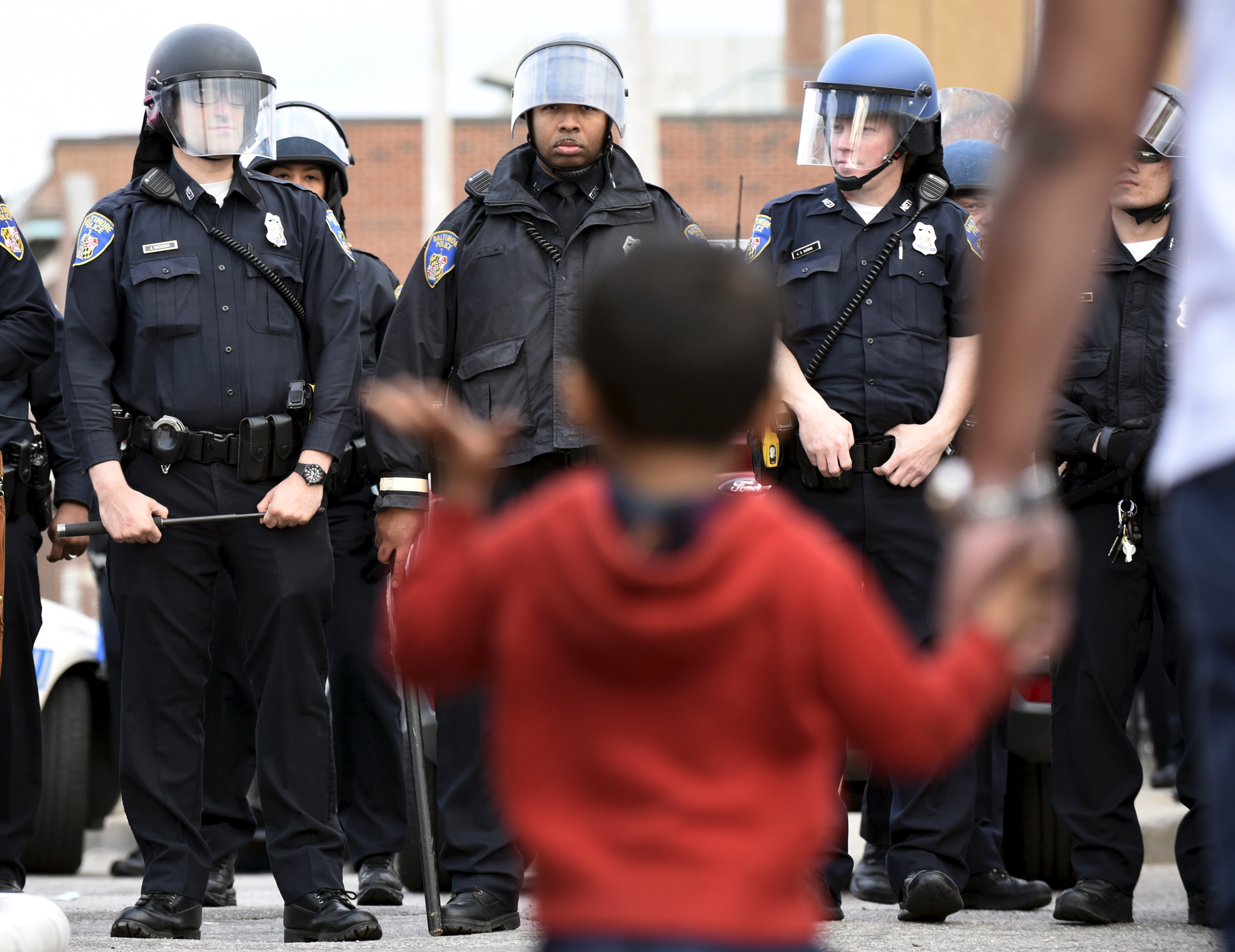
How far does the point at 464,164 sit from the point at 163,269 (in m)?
21.7

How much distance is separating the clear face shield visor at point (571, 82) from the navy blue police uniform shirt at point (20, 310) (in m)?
1.59

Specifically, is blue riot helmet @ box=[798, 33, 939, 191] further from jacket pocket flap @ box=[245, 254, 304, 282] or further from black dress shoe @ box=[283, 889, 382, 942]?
black dress shoe @ box=[283, 889, 382, 942]

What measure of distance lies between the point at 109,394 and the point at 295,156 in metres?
2.48

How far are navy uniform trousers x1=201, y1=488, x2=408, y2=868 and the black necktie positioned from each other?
57.4 inches

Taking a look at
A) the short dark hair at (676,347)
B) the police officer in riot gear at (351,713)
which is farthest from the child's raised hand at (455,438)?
the police officer in riot gear at (351,713)

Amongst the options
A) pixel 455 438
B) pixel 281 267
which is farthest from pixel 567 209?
pixel 455 438

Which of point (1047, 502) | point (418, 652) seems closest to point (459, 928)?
point (418, 652)

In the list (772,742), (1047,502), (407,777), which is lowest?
(407,777)

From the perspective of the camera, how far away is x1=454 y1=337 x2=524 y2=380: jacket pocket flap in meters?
5.12

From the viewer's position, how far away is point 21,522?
231 inches

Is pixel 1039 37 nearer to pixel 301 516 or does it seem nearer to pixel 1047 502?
pixel 1047 502

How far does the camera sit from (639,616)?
1.61 meters

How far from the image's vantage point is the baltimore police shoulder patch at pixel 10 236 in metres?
5.55

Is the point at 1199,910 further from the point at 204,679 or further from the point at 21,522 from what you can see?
the point at 21,522
